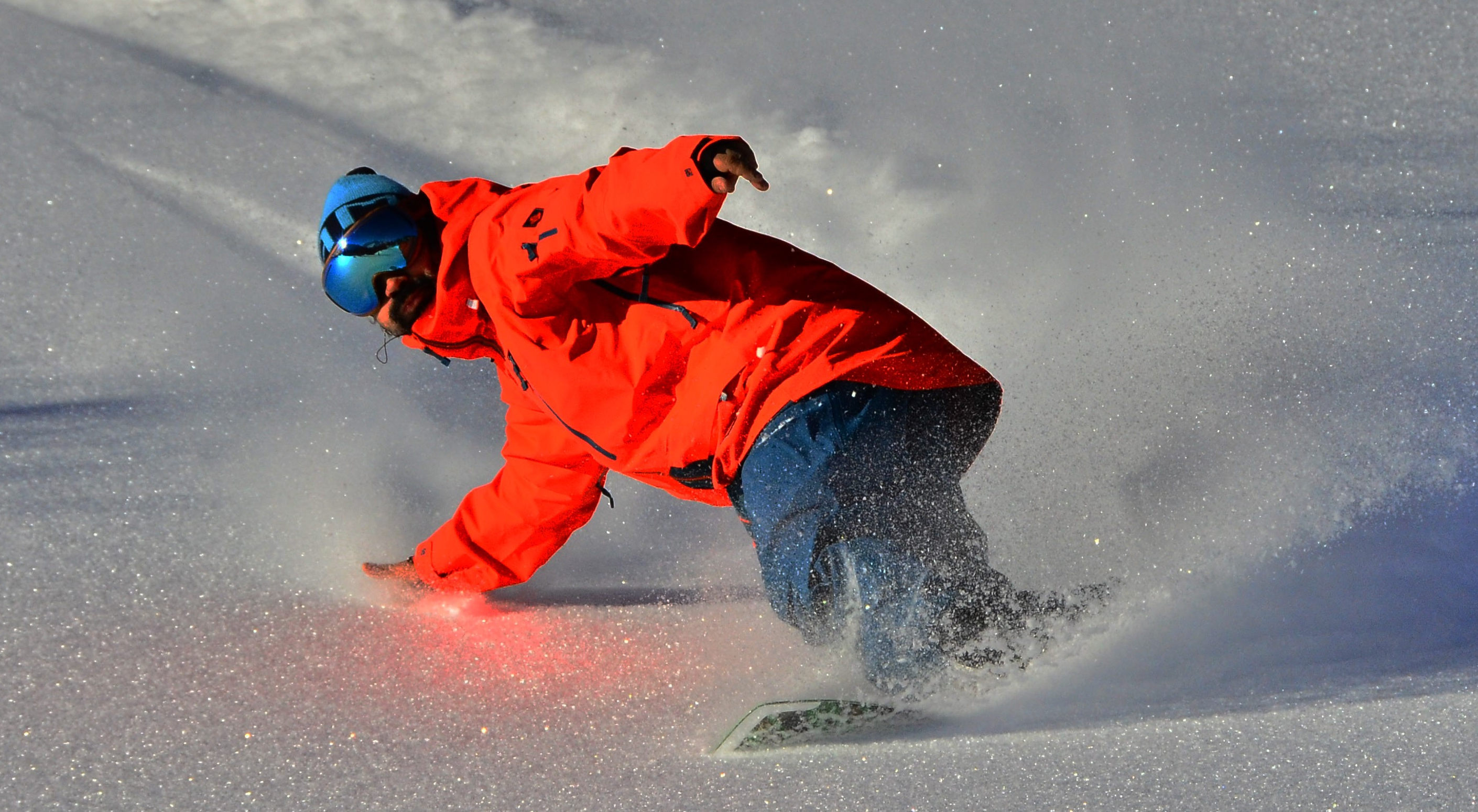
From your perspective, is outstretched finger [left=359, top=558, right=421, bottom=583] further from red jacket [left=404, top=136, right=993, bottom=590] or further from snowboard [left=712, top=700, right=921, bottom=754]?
snowboard [left=712, top=700, right=921, bottom=754]

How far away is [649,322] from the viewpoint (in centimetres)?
209

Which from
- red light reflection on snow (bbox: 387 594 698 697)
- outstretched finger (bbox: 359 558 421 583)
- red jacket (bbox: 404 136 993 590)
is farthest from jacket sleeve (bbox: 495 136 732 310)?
outstretched finger (bbox: 359 558 421 583)

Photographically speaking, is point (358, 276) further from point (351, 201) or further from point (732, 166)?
point (732, 166)

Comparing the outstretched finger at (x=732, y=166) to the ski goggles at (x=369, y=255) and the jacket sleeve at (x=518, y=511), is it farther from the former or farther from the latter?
the jacket sleeve at (x=518, y=511)

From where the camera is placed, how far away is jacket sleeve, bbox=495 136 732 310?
1.77 meters

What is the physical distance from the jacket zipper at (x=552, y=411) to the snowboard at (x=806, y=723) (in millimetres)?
581

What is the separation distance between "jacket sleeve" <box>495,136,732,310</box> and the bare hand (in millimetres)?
21

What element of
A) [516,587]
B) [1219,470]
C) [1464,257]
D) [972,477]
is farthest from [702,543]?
[1464,257]

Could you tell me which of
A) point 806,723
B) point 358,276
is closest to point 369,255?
point 358,276

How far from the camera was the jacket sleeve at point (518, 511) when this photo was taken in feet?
8.25

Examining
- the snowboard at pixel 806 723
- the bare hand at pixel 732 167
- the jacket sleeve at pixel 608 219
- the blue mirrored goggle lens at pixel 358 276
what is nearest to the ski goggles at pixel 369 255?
the blue mirrored goggle lens at pixel 358 276

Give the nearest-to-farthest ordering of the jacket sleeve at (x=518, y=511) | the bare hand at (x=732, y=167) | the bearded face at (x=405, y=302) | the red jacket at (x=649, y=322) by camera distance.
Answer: the bare hand at (x=732, y=167), the red jacket at (x=649, y=322), the bearded face at (x=405, y=302), the jacket sleeve at (x=518, y=511)

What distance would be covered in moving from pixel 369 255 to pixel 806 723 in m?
1.16

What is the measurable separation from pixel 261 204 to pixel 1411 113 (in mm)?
3572
